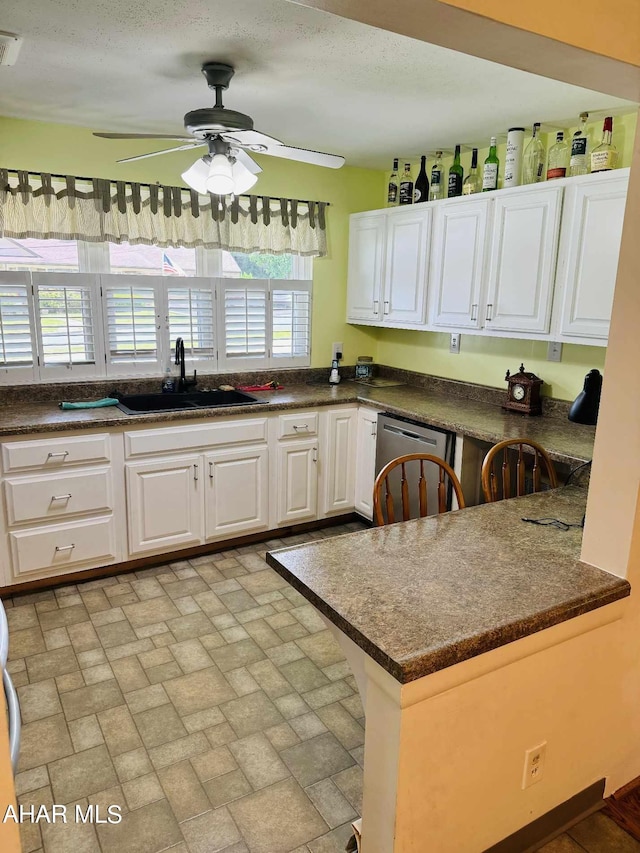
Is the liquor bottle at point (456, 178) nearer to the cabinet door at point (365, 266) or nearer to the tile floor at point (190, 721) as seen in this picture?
the cabinet door at point (365, 266)

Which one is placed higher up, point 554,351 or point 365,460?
point 554,351

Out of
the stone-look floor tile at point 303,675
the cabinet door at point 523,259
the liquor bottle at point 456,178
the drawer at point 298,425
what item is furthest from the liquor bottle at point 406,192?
the stone-look floor tile at point 303,675

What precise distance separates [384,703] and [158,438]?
2.28 meters

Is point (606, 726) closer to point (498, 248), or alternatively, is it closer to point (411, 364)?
point (498, 248)

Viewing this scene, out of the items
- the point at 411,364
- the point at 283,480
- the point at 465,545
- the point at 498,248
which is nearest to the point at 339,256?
the point at 411,364

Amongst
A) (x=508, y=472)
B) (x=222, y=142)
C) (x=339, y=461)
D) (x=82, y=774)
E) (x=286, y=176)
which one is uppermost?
(x=286, y=176)

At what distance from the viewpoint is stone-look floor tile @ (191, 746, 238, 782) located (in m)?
1.97

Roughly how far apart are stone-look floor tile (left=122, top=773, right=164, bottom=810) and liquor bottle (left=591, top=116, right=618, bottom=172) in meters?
3.04

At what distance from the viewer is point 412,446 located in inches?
133

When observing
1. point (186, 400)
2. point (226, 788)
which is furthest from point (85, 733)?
point (186, 400)

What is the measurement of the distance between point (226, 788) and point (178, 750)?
251 millimetres

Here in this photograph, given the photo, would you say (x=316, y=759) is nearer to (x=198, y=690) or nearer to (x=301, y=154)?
(x=198, y=690)

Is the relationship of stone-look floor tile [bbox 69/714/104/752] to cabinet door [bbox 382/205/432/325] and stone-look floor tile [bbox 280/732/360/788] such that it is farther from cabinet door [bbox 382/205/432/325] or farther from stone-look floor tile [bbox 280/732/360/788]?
cabinet door [bbox 382/205/432/325]

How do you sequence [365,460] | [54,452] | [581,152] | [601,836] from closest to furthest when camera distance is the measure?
[601,836]
[581,152]
[54,452]
[365,460]
